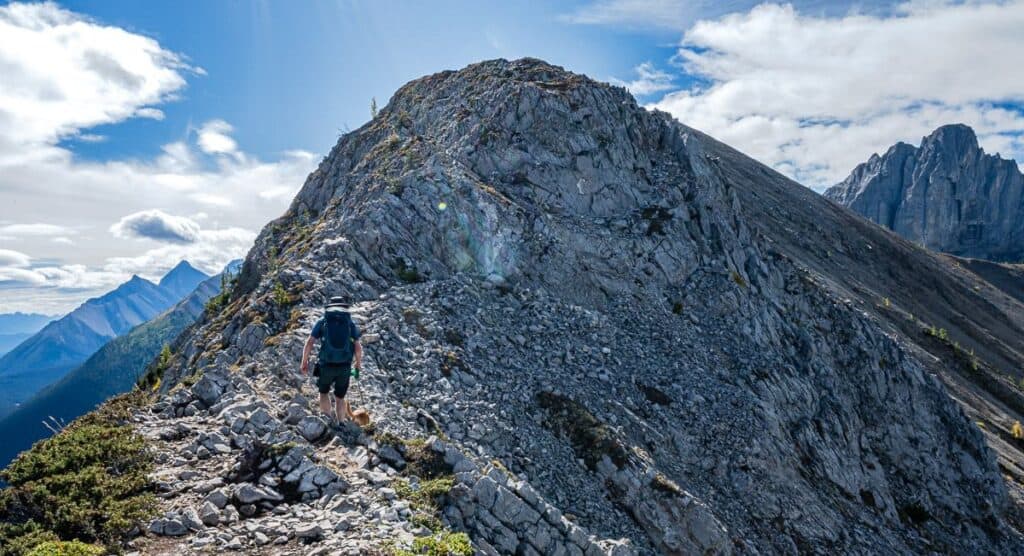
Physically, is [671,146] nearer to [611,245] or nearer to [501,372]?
[611,245]

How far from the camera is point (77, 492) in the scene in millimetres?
11055

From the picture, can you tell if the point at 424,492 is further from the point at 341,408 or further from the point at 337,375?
the point at 337,375

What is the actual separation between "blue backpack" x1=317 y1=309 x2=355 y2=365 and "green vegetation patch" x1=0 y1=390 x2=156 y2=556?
4.69 metres

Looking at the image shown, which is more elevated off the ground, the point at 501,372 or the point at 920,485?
the point at 501,372

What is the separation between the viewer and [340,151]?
4647 centimetres

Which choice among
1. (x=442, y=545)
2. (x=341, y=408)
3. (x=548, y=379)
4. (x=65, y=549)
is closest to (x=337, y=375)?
(x=341, y=408)

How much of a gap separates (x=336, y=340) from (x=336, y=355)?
45cm

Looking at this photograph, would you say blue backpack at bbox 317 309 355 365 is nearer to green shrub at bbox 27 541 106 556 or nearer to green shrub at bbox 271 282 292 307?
green shrub at bbox 27 541 106 556

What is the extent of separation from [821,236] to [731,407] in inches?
2964

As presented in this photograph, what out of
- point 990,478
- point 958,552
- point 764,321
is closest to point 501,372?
point 764,321

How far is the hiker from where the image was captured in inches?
594

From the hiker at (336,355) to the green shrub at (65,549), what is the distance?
6164mm

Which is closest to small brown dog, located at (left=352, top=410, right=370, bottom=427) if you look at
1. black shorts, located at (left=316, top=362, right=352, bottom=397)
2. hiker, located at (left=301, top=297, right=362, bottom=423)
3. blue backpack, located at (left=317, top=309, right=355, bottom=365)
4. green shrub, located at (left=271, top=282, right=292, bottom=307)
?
hiker, located at (left=301, top=297, right=362, bottom=423)

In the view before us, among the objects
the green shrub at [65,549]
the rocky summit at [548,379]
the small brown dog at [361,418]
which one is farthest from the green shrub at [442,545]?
the green shrub at [65,549]
